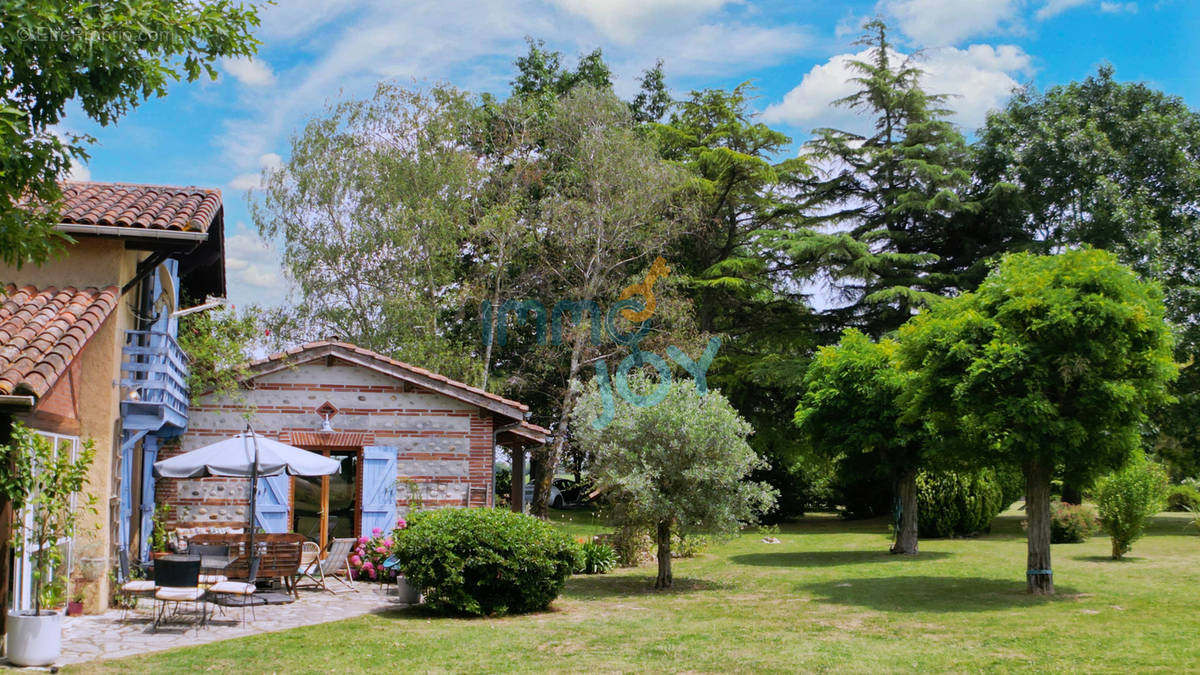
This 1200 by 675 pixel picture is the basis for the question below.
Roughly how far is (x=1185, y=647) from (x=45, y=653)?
11.1 meters

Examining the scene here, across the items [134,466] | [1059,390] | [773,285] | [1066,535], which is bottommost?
[1066,535]

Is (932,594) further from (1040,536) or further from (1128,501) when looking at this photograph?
(1128,501)

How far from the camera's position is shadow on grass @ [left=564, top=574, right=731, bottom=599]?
14.4 meters

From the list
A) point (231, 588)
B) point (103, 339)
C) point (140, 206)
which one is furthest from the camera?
point (140, 206)

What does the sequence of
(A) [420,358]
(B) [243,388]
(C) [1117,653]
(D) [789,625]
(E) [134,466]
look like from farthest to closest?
(A) [420,358] → (B) [243,388] → (E) [134,466] → (D) [789,625] → (C) [1117,653]

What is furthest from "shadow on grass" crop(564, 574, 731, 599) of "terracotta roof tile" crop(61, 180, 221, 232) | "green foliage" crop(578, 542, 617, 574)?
"terracotta roof tile" crop(61, 180, 221, 232)

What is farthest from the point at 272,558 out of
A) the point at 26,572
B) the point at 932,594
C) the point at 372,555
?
the point at 932,594

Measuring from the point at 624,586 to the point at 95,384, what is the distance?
8.65 meters

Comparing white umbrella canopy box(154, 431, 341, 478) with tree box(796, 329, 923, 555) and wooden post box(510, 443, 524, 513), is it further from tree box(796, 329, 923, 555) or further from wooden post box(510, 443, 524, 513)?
tree box(796, 329, 923, 555)

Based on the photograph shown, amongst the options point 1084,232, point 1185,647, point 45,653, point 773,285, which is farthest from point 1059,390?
point 773,285

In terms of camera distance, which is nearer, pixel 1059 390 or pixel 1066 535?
pixel 1059 390

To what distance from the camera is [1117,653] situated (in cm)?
926

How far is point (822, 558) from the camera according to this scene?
64.2 ft

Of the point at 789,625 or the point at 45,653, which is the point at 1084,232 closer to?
the point at 789,625
